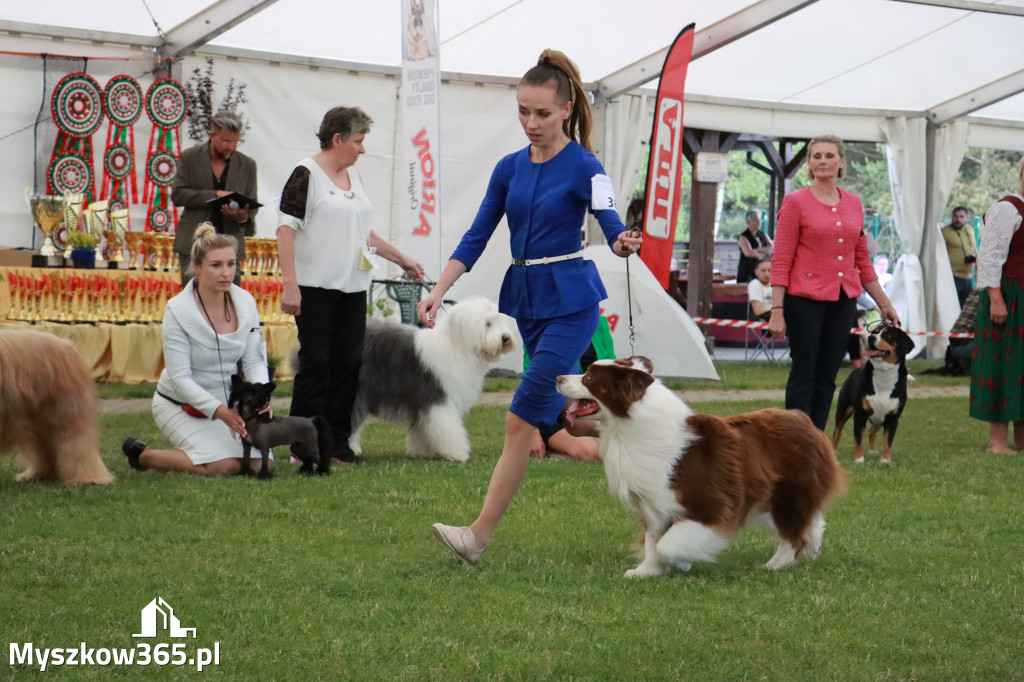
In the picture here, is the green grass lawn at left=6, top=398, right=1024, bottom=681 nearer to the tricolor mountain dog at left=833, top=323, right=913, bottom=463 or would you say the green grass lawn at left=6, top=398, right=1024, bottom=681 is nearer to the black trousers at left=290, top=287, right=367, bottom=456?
the black trousers at left=290, top=287, right=367, bottom=456

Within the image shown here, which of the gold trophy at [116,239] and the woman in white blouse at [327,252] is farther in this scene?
the gold trophy at [116,239]

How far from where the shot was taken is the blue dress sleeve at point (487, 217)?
446 cm

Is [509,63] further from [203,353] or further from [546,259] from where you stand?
[546,259]

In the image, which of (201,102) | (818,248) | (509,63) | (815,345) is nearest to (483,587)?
(815,345)

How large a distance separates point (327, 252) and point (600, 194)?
277cm

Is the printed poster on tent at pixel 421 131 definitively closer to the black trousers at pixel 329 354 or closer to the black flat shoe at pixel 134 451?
the black trousers at pixel 329 354

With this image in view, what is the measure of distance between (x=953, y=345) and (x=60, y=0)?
10.9m

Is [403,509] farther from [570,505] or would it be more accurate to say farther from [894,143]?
[894,143]

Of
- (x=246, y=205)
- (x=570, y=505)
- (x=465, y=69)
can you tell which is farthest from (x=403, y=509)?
(x=465, y=69)

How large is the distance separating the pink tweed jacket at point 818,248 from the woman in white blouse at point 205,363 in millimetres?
2955

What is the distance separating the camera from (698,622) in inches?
142

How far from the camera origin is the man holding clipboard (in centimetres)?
786

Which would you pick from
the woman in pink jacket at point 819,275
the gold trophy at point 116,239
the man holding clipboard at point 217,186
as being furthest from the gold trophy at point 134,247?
the woman in pink jacket at point 819,275

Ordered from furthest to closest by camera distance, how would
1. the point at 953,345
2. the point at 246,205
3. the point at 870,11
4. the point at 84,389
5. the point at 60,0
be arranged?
the point at 953,345 < the point at 870,11 < the point at 60,0 < the point at 246,205 < the point at 84,389
